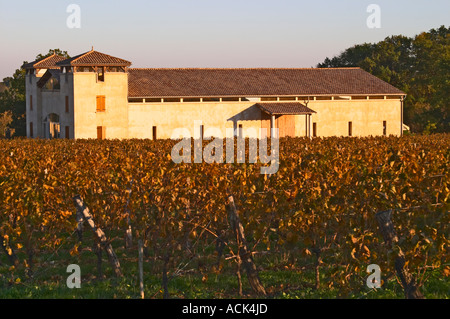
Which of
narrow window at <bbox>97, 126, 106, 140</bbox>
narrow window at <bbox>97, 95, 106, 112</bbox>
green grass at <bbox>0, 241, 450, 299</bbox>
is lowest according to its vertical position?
green grass at <bbox>0, 241, 450, 299</bbox>

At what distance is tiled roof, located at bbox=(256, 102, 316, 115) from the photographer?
47231 mm

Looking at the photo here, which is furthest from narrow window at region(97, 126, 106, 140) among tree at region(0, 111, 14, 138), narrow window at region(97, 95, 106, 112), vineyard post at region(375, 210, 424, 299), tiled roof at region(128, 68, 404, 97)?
vineyard post at region(375, 210, 424, 299)

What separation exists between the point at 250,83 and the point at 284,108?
10.9ft

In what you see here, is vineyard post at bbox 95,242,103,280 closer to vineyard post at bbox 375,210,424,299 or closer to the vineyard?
the vineyard

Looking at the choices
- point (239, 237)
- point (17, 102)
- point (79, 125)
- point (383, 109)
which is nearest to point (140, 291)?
point (239, 237)

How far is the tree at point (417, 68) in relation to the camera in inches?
2194

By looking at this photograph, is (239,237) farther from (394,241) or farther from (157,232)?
(394,241)

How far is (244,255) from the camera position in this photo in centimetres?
986

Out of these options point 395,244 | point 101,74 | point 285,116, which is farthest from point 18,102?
point 395,244

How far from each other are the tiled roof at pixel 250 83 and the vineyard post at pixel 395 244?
126 ft

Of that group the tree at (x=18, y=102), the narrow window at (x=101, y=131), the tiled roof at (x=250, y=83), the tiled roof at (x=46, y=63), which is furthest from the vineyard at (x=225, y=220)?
the tree at (x=18, y=102)

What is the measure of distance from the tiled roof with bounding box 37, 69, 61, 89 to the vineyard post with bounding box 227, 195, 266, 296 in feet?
127

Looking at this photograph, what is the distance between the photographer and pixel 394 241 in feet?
27.1

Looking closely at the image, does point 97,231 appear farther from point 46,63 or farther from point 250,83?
point 46,63
